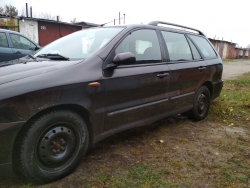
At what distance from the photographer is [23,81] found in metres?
1.86

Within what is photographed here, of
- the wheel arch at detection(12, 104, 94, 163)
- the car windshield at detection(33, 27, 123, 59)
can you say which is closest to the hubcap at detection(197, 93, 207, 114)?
the car windshield at detection(33, 27, 123, 59)

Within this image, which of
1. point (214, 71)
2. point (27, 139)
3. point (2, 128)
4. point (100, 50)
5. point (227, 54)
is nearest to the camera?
point (2, 128)

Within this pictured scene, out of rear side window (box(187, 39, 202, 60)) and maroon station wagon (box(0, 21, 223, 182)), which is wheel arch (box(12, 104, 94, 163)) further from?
rear side window (box(187, 39, 202, 60))

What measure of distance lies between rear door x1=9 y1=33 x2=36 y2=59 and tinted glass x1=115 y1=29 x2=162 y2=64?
553 cm

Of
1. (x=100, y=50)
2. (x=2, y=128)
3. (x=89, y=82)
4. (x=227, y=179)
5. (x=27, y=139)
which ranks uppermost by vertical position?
(x=100, y=50)

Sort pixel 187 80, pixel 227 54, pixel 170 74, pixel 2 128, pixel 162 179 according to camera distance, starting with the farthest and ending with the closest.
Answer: pixel 227 54 < pixel 187 80 < pixel 170 74 < pixel 162 179 < pixel 2 128

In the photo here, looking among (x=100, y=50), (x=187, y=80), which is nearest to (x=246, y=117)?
(x=187, y=80)

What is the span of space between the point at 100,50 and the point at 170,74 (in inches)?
47.1

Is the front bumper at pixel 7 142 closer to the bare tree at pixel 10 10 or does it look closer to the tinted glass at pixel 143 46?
the tinted glass at pixel 143 46

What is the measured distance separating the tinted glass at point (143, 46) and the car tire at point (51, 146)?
1024mm

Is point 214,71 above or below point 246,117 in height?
above

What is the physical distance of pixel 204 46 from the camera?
4332 mm

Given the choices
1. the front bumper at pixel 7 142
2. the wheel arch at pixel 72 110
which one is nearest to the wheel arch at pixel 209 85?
the wheel arch at pixel 72 110

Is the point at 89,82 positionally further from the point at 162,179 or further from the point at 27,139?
the point at 162,179
